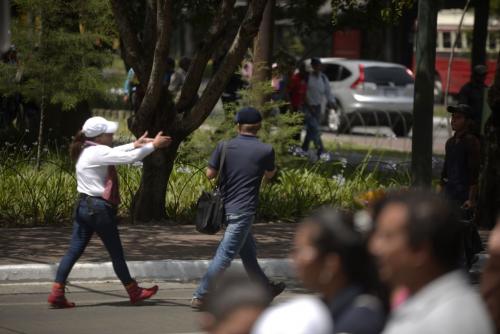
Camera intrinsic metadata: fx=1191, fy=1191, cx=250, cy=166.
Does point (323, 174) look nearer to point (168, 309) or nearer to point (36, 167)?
point (36, 167)

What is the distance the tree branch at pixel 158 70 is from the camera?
42.7 ft

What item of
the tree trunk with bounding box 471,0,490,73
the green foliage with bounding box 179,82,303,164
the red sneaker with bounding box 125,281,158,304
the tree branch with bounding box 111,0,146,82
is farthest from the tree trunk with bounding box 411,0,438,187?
the tree trunk with bounding box 471,0,490,73

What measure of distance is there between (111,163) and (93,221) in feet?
1.55

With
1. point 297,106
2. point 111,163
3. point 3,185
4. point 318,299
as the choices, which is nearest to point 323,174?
point 3,185

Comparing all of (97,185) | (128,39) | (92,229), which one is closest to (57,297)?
(92,229)

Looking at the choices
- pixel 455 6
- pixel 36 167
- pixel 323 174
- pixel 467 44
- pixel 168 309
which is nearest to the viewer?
pixel 168 309

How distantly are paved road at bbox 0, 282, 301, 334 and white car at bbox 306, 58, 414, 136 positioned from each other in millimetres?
17497

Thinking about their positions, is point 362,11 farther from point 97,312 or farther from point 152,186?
point 97,312

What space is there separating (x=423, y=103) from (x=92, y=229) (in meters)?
3.81

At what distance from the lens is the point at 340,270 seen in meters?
3.62

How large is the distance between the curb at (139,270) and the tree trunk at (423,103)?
1593 mm

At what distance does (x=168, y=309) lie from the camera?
9.76 meters

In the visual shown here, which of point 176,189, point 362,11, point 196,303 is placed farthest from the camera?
point 362,11

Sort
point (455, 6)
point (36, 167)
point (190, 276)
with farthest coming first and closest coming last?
point (455, 6) → point (36, 167) → point (190, 276)
